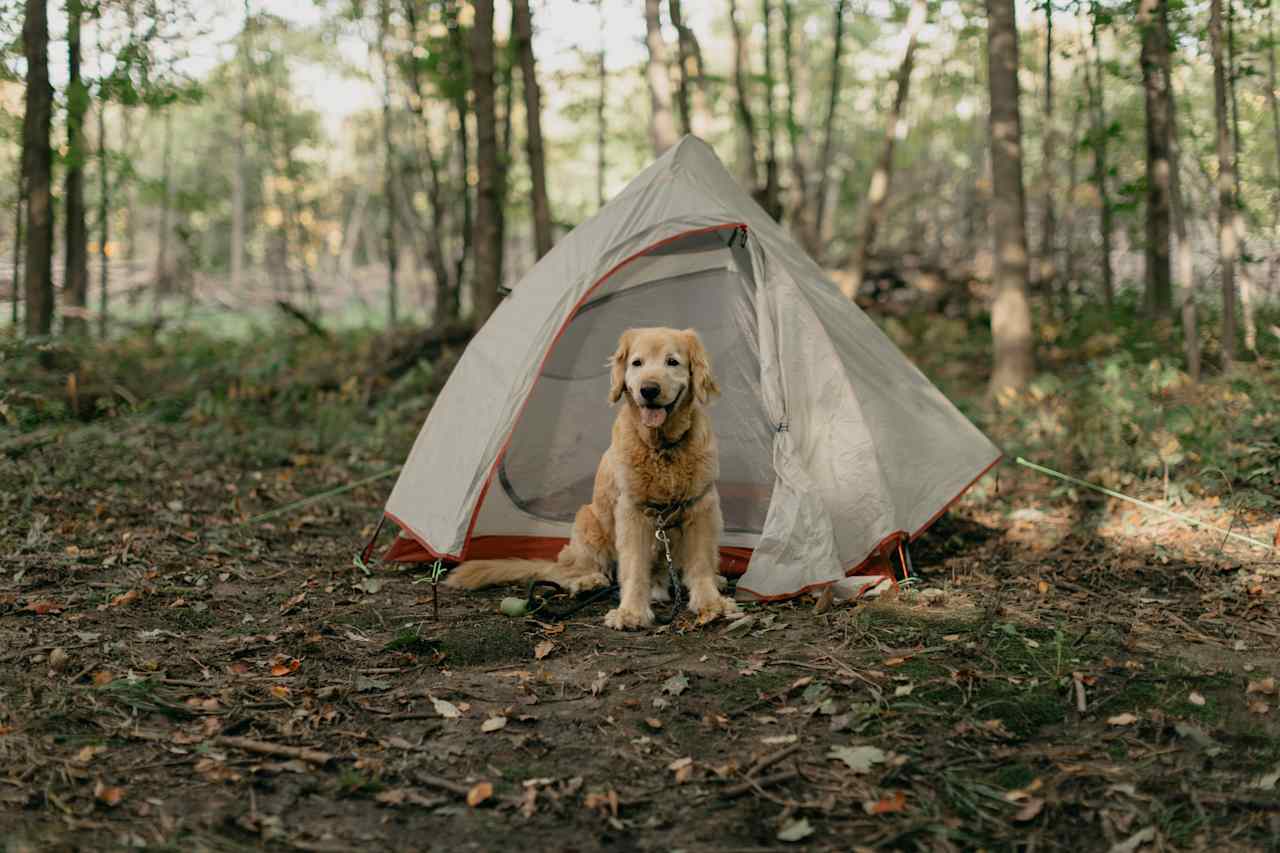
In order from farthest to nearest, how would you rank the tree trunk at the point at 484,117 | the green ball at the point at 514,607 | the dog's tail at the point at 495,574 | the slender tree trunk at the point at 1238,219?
the tree trunk at the point at 484,117 → the slender tree trunk at the point at 1238,219 → the dog's tail at the point at 495,574 → the green ball at the point at 514,607

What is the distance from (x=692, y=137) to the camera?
195 inches

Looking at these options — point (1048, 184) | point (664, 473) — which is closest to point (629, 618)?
point (664, 473)

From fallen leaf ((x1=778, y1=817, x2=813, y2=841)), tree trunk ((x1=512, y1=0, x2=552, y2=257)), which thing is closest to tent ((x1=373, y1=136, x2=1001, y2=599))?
fallen leaf ((x1=778, y1=817, x2=813, y2=841))

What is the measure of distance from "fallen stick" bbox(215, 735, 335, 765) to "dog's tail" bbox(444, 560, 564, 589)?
1.83 metres

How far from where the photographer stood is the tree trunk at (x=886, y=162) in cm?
1134

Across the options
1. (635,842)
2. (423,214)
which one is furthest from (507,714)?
(423,214)

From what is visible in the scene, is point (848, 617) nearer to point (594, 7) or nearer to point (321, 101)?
point (594, 7)

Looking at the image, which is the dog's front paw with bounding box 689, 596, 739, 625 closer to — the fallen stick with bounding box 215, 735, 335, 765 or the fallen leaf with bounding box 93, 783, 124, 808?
the fallen stick with bounding box 215, 735, 335, 765

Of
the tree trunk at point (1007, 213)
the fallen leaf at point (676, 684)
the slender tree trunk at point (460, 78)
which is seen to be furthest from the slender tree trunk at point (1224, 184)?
the slender tree trunk at point (460, 78)

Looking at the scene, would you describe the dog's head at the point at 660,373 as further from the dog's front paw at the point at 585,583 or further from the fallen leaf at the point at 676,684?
the fallen leaf at the point at 676,684

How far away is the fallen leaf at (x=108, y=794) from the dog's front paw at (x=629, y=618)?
204cm

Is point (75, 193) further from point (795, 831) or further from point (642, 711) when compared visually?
point (795, 831)

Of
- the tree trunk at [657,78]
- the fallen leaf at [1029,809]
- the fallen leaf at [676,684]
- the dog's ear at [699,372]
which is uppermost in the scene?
the tree trunk at [657,78]

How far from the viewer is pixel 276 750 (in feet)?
9.10
